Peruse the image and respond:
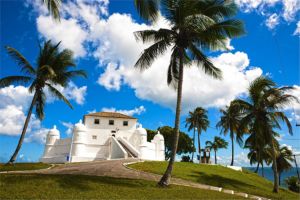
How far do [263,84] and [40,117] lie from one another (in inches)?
815

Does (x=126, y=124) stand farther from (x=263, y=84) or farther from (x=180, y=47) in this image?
(x=180, y=47)

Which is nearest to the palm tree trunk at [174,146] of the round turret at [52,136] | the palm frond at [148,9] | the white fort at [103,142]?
the palm frond at [148,9]

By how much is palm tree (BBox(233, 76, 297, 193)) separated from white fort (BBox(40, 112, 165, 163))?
13.8 meters

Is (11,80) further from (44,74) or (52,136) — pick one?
(52,136)

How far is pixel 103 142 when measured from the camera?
117 ft

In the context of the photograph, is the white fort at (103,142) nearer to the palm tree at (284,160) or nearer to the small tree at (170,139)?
the small tree at (170,139)

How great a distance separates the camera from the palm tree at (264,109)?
2056cm

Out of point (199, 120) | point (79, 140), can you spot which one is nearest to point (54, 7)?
point (79, 140)

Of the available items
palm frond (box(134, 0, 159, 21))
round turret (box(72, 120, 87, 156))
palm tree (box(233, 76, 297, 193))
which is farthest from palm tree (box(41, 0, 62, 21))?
round turret (box(72, 120, 87, 156))

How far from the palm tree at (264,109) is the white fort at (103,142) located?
1375cm

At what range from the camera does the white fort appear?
3183 cm

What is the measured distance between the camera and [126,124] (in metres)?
38.4

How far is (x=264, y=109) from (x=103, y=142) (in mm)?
22477

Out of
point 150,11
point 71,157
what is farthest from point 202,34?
point 71,157
